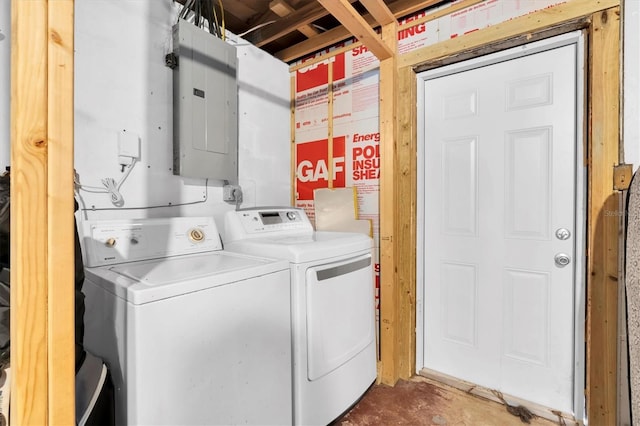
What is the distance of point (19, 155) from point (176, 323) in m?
0.59

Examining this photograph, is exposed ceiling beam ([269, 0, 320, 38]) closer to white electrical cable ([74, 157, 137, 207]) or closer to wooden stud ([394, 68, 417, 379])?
wooden stud ([394, 68, 417, 379])

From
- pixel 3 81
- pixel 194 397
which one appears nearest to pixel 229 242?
pixel 194 397

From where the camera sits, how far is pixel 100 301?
1.06 m

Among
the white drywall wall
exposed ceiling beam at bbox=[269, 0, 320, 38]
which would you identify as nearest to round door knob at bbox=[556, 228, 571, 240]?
the white drywall wall

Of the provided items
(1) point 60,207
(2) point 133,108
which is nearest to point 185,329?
(1) point 60,207

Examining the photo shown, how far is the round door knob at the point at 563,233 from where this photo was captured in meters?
1.58

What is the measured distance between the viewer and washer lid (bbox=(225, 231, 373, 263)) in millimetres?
1344

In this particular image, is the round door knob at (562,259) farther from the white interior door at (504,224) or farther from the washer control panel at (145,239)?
the washer control panel at (145,239)

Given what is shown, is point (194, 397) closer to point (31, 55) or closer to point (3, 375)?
point (3, 375)

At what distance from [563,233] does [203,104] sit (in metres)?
2.05

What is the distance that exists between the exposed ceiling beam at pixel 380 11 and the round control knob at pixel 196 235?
1.49 metres

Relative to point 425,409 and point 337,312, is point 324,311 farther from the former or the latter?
point 425,409

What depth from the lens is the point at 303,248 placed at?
1356 mm

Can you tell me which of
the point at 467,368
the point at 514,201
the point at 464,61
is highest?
the point at 464,61
